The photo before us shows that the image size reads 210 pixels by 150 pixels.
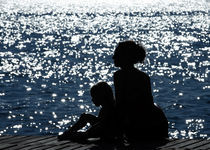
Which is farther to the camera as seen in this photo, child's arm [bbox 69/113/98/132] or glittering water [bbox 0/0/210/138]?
glittering water [bbox 0/0/210/138]

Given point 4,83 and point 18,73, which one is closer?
point 4,83

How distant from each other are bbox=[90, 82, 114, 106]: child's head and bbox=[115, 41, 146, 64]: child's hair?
732 millimetres

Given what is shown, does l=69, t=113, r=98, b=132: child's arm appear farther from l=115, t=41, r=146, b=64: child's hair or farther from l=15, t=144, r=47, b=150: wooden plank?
l=115, t=41, r=146, b=64: child's hair

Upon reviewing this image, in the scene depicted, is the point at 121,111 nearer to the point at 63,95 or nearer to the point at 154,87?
the point at 63,95

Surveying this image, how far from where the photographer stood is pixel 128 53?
8273 millimetres

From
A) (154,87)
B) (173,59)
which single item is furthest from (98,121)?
(173,59)

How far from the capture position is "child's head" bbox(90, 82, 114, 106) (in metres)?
8.84

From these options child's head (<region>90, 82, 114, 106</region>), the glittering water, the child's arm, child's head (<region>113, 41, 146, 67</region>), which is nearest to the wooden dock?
the child's arm

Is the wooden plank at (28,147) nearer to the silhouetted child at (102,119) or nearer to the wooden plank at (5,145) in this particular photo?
the wooden plank at (5,145)

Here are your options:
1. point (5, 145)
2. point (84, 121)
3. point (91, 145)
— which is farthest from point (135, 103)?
point (5, 145)

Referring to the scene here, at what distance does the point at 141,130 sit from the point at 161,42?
6411 centimetres

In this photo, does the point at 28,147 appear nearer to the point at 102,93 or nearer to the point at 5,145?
the point at 5,145

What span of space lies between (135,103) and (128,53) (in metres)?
0.90

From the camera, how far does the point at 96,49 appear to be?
6256 cm
